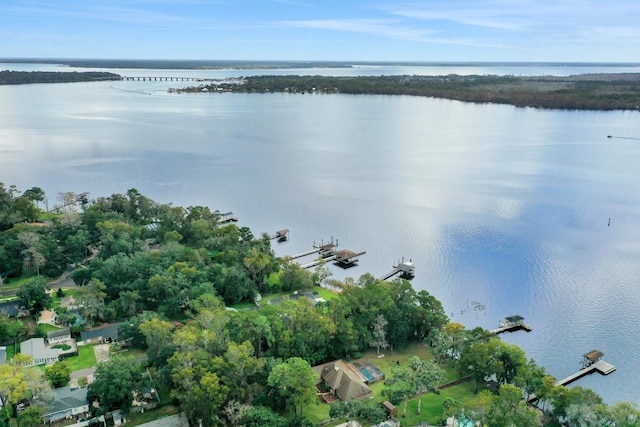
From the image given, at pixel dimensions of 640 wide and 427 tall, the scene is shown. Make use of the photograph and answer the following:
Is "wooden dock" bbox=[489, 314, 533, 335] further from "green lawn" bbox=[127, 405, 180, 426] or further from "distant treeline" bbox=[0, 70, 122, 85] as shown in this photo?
"distant treeline" bbox=[0, 70, 122, 85]

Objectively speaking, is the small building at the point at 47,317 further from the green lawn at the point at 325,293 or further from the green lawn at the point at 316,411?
the green lawn at the point at 316,411

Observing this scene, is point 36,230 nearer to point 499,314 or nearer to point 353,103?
point 499,314

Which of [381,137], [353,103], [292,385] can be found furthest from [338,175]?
[353,103]

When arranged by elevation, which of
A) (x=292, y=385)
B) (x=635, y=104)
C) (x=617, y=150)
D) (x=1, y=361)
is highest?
(x=635, y=104)

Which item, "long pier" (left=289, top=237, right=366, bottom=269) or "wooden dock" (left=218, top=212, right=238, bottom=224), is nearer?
"long pier" (left=289, top=237, right=366, bottom=269)

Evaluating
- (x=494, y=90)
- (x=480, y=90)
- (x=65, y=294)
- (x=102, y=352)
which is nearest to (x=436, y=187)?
(x=65, y=294)

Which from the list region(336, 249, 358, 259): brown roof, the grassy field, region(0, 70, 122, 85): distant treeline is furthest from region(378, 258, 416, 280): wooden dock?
region(0, 70, 122, 85): distant treeline

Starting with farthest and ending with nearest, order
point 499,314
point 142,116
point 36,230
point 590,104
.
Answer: point 590,104, point 142,116, point 36,230, point 499,314
